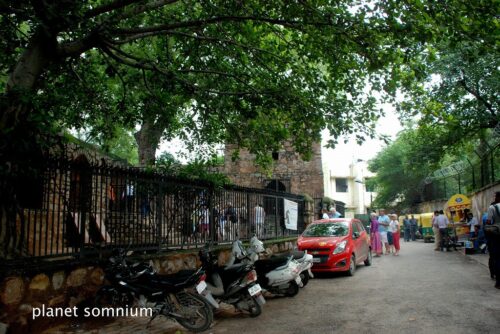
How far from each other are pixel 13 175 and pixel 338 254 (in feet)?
27.4

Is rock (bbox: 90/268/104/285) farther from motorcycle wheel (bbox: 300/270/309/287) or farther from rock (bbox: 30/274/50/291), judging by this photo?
motorcycle wheel (bbox: 300/270/309/287)

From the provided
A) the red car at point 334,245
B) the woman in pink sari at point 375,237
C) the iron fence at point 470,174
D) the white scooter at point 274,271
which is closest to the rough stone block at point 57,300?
the white scooter at point 274,271

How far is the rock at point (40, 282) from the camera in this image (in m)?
5.77

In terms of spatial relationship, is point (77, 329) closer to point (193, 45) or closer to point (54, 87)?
point (54, 87)

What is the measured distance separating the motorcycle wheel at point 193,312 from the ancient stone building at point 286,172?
22498mm

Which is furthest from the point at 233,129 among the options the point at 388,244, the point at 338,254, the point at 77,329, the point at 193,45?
the point at 388,244

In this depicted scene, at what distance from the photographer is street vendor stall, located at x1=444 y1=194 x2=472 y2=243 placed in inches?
732

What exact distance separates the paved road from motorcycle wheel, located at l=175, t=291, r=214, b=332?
263 millimetres

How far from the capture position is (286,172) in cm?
2969

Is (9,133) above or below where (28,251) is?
above

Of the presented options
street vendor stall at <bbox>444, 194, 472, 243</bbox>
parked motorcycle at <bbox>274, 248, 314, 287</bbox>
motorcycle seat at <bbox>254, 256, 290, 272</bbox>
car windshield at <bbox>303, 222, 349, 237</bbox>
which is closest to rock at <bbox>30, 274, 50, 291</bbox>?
motorcycle seat at <bbox>254, 256, 290, 272</bbox>

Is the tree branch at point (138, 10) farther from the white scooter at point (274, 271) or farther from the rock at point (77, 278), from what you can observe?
the white scooter at point (274, 271)

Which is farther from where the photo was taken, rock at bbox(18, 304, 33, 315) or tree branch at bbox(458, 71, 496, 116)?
tree branch at bbox(458, 71, 496, 116)

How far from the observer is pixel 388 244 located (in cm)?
1875
